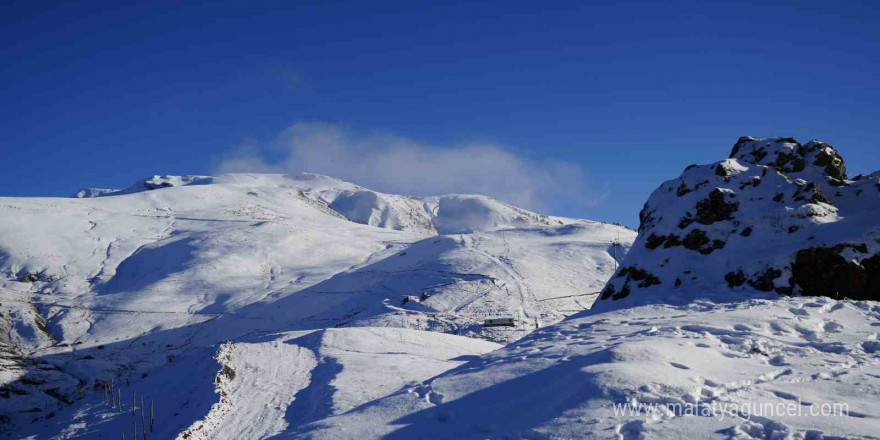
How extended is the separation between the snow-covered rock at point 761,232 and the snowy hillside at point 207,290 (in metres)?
12.1

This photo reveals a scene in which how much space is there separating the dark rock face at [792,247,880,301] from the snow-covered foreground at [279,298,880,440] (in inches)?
140

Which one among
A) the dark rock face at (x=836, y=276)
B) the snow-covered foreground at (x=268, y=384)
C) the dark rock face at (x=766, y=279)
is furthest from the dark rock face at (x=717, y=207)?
the snow-covered foreground at (x=268, y=384)

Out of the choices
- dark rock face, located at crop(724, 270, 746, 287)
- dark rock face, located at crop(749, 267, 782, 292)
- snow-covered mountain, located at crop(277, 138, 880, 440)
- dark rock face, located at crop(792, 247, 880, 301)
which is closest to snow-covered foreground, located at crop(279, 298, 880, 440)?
snow-covered mountain, located at crop(277, 138, 880, 440)

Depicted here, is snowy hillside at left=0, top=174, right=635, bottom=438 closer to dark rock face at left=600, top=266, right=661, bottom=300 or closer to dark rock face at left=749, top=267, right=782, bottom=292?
dark rock face at left=600, top=266, right=661, bottom=300

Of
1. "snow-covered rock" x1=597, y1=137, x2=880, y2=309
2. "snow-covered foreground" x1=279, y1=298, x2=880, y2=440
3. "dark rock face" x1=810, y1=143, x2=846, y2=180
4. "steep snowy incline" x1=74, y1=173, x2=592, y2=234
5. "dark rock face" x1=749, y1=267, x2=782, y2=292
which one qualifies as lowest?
"snow-covered foreground" x1=279, y1=298, x2=880, y2=440

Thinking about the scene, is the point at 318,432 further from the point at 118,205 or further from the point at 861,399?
the point at 118,205

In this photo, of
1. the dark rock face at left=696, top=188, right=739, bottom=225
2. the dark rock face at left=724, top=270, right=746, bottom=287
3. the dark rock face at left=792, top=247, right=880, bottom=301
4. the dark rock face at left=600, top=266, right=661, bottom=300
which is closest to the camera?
the dark rock face at left=792, top=247, right=880, bottom=301

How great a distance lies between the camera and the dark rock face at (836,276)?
69.0ft

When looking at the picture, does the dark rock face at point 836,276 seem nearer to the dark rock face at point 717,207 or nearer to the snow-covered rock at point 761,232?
the snow-covered rock at point 761,232

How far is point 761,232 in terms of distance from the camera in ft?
82.2

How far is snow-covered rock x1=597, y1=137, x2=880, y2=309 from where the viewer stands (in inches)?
860

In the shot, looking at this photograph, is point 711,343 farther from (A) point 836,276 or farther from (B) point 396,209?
(B) point 396,209

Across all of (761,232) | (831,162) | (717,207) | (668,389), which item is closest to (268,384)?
(668,389)

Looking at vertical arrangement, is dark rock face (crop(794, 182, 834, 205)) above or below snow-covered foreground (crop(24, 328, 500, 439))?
above
